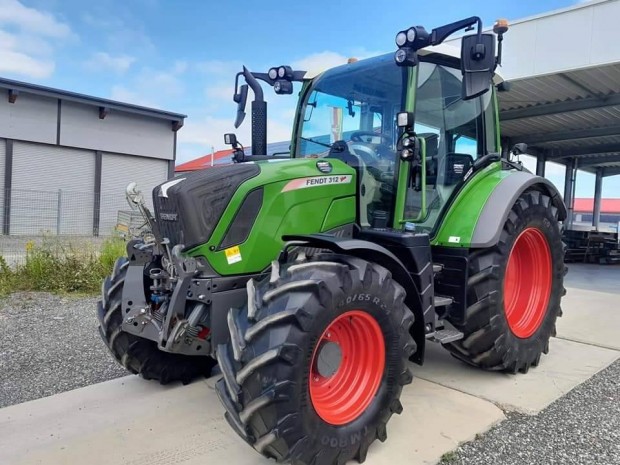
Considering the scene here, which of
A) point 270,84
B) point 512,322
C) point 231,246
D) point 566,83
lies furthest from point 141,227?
point 566,83

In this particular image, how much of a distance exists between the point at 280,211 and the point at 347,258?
56cm

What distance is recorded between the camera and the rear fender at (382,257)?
2.74 metres

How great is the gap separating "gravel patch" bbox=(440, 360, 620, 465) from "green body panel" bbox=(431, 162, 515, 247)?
4.13 ft

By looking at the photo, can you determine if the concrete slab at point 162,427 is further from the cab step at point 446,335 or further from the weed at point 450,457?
the cab step at point 446,335

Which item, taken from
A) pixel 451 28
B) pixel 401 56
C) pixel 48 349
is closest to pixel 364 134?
pixel 401 56

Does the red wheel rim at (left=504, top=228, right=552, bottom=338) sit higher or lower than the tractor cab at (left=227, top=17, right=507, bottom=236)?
lower

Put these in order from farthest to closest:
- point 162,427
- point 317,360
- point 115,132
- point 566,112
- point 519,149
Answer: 1. point 115,132
2. point 566,112
3. point 519,149
4. point 162,427
5. point 317,360

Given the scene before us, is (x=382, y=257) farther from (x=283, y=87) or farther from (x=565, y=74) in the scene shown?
(x=565, y=74)

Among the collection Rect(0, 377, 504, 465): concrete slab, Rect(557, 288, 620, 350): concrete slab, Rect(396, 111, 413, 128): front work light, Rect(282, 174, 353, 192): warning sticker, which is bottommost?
Rect(0, 377, 504, 465): concrete slab

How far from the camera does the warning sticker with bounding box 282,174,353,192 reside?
122 inches

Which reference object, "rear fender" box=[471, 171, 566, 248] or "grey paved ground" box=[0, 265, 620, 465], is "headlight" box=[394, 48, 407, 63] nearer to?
"rear fender" box=[471, 171, 566, 248]

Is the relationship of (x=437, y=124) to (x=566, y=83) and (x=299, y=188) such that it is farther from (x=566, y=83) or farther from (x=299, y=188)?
(x=566, y=83)

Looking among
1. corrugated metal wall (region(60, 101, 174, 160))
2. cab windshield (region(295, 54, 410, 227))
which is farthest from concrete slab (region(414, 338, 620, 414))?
corrugated metal wall (region(60, 101, 174, 160))

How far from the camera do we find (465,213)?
380cm
